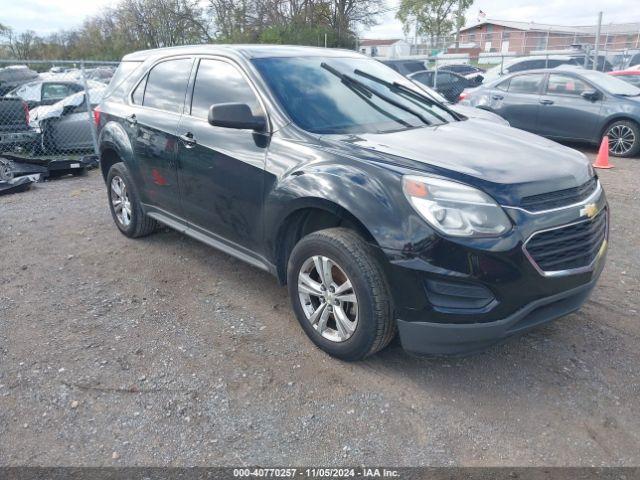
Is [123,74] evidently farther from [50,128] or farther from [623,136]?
[623,136]

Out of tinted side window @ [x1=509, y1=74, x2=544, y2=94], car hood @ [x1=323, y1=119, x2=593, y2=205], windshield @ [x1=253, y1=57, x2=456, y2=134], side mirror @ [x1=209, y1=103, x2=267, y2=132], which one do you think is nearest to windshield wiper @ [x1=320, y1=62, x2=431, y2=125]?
windshield @ [x1=253, y1=57, x2=456, y2=134]

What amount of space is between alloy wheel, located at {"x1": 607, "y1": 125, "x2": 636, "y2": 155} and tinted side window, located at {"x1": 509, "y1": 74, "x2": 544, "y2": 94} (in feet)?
5.24

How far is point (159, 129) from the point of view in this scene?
428 cm

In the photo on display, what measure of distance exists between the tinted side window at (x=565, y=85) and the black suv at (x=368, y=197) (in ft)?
21.3

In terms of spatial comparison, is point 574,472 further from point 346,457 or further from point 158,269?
point 158,269

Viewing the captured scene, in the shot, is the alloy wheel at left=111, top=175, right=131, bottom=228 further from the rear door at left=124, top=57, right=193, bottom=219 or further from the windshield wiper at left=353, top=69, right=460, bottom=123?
the windshield wiper at left=353, top=69, right=460, bottom=123

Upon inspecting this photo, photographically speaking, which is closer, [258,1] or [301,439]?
[301,439]

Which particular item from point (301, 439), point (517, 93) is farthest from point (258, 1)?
point (301, 439)

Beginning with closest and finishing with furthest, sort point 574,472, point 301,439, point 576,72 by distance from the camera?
point 574,472 < point 301,439 < point 576,72

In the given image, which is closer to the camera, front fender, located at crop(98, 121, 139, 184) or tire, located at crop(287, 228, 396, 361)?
tire, located at crop(287, 228, 396, 361)

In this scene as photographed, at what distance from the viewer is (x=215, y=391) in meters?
2.93

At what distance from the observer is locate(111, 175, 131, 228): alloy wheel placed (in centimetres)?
514

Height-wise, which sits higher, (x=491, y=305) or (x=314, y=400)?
(x=491, y=305)

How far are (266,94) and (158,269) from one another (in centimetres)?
Answer: 197
